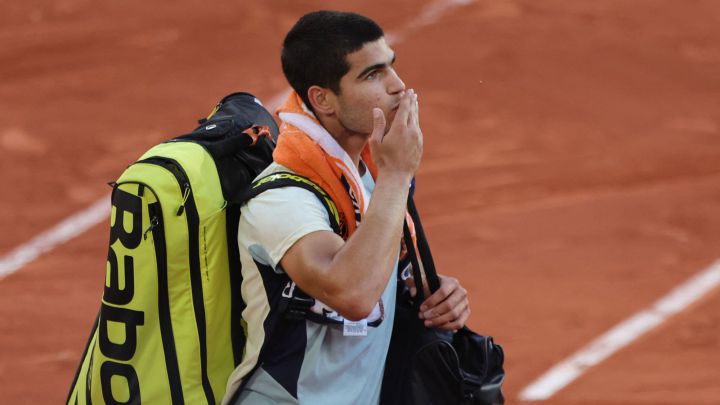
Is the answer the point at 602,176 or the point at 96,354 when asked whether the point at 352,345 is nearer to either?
the point at 96,354

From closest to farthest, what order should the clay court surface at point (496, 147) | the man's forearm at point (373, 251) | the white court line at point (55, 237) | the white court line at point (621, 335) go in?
1. the man's forearm at point (373, 251)
2. the white court line at point (621, 335)
3. the clay court surface at point (496, 147)
4. the white court line at point (55, 237)

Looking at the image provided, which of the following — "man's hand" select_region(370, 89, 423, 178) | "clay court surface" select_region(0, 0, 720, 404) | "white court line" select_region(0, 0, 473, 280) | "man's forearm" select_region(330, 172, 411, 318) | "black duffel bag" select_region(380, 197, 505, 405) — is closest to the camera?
"man's forearm" select_region(330, 172, 411, 318)

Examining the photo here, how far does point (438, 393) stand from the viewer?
3.79m

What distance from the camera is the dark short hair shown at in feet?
12.5

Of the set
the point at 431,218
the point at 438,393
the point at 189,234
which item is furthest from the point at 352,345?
the point at 431,218

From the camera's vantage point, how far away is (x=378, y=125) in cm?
368

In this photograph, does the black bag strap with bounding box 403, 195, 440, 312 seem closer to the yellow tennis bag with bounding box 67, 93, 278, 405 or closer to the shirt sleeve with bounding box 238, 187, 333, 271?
the shirt sleeve with bounding box 238, 187, 333, 271

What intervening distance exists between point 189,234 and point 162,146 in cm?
30

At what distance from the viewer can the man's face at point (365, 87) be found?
3.78 metres

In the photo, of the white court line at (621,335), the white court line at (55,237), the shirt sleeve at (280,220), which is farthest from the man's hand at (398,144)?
the white court line at (55,237)

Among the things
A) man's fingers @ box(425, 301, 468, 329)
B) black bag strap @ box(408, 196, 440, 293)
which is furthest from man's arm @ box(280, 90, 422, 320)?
man's fingers @ box(425, 301, 468, 329)

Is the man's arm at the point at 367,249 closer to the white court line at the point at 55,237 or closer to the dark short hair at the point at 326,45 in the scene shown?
the dark short hair at the point at 326,45

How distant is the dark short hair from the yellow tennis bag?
335mm

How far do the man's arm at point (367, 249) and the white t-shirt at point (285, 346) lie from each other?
5.0 inches
